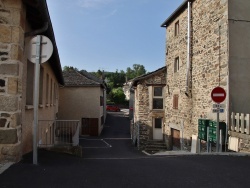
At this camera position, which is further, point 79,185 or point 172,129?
point 172,129

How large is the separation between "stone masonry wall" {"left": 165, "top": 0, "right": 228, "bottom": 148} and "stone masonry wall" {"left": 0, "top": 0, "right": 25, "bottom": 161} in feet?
28.2

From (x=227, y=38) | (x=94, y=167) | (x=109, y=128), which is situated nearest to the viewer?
(x=94, y=167)

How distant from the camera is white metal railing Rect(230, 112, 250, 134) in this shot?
988 centimetres

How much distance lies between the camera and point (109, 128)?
3738cm

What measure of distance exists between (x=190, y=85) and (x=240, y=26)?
14.8ft

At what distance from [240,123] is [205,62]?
3.90 metres

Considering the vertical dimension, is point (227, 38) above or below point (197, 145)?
above

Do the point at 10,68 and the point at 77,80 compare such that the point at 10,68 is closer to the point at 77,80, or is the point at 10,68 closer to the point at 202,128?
the point at 202,128

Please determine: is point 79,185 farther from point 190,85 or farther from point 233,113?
point 190,85

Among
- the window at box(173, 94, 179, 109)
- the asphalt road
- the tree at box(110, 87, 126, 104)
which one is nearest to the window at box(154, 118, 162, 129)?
the window at box(173, 94, 179, 109)

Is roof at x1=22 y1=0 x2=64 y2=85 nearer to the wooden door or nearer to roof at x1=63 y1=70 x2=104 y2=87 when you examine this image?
the wooden door

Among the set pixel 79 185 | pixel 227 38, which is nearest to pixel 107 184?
pixel 79 185

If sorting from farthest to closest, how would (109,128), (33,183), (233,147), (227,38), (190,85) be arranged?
1. (109,128)
2. (190,85)
3. (227,38)
4. (233,147)
5. (33,183)

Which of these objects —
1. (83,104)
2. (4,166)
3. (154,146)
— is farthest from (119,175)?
(83,104)
